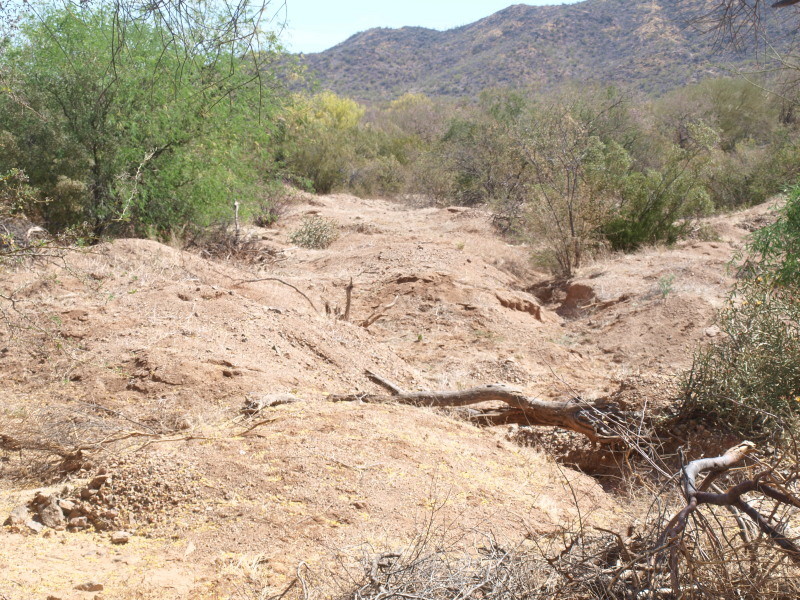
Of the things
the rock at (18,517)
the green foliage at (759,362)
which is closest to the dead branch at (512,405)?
the green foliage at (759,362)

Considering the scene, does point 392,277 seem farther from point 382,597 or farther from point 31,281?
point 382,597

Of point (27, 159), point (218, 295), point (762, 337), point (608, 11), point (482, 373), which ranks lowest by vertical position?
point (482, 373)

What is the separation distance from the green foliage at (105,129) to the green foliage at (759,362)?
19.7 ft

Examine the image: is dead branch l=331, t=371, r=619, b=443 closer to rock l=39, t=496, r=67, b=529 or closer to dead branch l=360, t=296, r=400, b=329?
rock l=39, t=496, r=67, b=529

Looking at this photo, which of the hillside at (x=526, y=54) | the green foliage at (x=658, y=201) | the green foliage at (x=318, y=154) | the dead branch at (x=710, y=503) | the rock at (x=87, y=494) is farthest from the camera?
the hillside at (x=526, y=54)

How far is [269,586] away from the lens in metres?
2.65

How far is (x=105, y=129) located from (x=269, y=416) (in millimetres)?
6948

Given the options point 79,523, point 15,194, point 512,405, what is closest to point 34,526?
point 79,523

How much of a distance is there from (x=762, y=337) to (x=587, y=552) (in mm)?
3763

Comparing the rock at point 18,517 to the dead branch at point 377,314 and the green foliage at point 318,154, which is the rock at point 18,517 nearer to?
the dead branch at point 377,314

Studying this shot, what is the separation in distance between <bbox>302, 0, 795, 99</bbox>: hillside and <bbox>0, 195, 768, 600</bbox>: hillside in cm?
2921

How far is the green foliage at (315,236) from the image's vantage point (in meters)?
14.0

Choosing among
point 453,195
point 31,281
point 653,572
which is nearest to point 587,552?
point 653,572

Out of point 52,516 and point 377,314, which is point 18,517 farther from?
point 377,314
